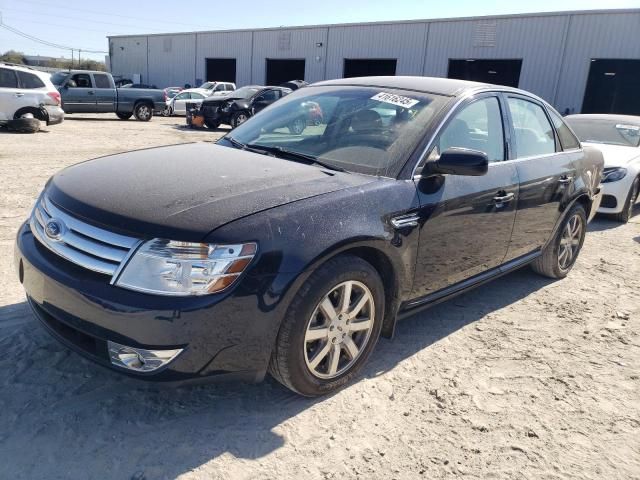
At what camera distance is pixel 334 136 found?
346cm

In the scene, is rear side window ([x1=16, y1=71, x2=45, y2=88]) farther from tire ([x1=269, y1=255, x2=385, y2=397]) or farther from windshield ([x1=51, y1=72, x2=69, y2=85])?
tire ([x1=269, y1=255, x2=385, y2=397])

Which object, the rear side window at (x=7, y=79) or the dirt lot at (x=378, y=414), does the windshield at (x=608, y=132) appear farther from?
the rear side window at (x=7, y=79)

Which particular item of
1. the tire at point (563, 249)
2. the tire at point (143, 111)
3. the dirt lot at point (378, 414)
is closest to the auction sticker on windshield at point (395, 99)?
the dirt lot at point (378, 414)

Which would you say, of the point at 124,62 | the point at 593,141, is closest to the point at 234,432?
the point at 593,141

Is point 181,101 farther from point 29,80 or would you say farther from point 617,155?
point 617,155

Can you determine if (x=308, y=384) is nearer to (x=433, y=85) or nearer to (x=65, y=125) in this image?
(x=433, y=85)

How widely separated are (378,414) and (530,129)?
2.68 m

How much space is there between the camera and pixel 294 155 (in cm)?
332

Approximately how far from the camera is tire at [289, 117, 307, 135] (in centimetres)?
369

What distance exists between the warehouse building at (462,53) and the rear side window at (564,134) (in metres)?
21.4

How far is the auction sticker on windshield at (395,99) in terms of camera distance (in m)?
3.44

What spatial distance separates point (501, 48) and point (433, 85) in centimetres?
2479

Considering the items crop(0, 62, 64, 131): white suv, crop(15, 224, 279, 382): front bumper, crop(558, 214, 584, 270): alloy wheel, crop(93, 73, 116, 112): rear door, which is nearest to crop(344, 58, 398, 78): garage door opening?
crop(93, 73, 116, 112): rear door

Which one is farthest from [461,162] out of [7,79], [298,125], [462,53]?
[462,53]
